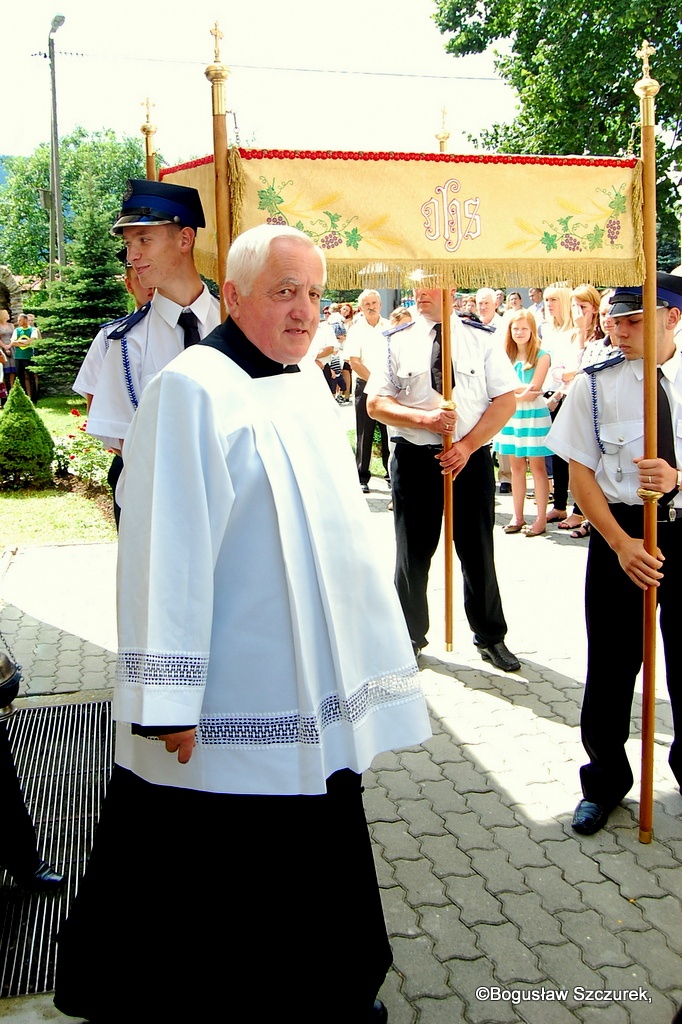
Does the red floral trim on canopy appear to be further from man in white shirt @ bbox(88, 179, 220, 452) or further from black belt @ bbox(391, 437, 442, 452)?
black belt @ bbox(391, 437, 442, 452)

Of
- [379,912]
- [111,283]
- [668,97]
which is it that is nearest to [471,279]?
[379,912]

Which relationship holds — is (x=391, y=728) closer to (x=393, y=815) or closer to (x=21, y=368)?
(x=393, y=815)

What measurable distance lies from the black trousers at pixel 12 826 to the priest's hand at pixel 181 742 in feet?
3.69

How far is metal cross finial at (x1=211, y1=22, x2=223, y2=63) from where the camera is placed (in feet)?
11.1

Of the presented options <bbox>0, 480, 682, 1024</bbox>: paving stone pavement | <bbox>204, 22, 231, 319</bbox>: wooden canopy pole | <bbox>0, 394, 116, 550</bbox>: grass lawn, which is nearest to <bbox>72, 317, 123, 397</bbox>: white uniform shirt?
<bbox>204, 22, 231, 319</bbox>: wooden canopy pole

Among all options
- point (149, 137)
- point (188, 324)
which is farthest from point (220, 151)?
point (149, 137)

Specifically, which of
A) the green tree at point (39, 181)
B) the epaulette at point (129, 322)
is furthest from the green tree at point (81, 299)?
the green tree at point (39, 181)

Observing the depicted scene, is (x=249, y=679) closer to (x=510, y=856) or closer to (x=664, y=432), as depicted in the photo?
(x=510, y=856)

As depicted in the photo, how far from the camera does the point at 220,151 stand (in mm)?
3385

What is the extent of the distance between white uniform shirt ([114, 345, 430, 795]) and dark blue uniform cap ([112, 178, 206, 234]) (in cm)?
143

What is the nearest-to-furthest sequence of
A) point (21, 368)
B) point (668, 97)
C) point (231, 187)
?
point (231, 187), point (21, 368), point (668, 97)

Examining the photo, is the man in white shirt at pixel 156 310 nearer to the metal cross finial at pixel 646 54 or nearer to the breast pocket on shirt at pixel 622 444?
the breast pocket on shirt at pixel 622 444

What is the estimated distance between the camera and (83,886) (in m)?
2.52

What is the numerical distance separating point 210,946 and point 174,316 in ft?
7.73
